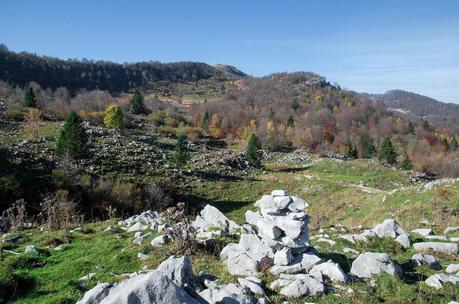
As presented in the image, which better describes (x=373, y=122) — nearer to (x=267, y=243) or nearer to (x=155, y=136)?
(x=155, y=136)

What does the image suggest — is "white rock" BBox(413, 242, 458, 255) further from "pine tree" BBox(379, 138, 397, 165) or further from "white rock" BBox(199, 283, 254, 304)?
"pine tree" BBox(379, 138, 397, 165)

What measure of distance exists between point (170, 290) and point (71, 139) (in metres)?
36.7

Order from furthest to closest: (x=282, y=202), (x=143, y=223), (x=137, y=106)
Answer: (x=137, y=106)
(x=143, y=223)
(x=282, y=202)

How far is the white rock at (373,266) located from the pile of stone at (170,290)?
2.66 m

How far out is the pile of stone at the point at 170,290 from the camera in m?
5.34

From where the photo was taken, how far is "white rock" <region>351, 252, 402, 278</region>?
8180 mm

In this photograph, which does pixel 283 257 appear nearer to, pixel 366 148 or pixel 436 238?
pixel 436 238

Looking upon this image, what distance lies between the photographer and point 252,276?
7953mm

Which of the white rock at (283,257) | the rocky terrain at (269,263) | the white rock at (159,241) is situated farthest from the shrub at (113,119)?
the white rock at (283,257)

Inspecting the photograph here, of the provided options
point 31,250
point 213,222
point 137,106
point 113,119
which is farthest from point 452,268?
point 137,106

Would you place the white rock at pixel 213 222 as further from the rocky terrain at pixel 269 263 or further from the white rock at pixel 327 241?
the white rock at pixel 327 241

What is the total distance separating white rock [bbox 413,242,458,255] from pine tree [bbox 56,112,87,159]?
34490 mm

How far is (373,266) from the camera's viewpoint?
8.27 meters

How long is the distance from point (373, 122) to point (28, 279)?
435 feet
